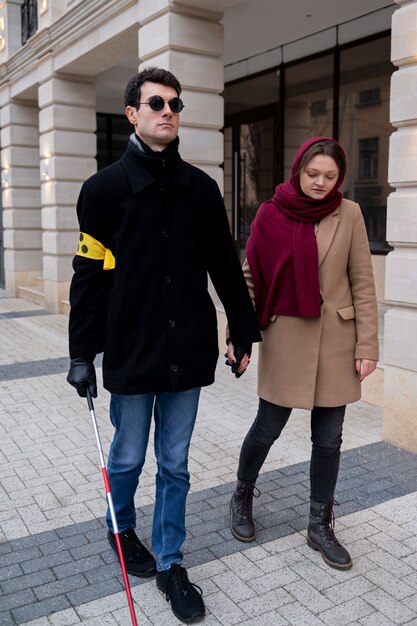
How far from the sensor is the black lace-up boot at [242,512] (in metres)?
3.60

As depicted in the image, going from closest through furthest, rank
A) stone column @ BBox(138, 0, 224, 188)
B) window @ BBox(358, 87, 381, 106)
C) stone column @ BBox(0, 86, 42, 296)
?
stone column @ BBox(138, 0, 224, 188), window @ BBox(358, 87, 381, 106), stone column @ BBox(0, 86, 42, 296)

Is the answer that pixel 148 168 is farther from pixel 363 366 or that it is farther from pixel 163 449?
pixel 363 366

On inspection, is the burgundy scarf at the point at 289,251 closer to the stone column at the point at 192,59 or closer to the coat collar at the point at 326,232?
the coat collar at the point at 326,232

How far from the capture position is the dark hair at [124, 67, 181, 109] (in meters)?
2.75

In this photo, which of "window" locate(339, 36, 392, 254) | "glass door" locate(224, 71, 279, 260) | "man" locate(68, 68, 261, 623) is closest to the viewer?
"man" locate(68, 68, 261, 623)

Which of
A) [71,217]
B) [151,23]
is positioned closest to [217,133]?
[151,23]

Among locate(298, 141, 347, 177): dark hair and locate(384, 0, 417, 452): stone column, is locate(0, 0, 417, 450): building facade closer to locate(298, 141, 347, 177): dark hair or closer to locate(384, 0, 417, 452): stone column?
locate(384, 0, 417, 452): stone column

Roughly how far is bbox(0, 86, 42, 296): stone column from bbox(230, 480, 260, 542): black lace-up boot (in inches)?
492

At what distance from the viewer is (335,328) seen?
3268mm

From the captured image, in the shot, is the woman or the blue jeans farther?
the woman

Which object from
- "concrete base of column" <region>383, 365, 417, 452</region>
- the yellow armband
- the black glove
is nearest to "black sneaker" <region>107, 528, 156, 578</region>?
the black glove

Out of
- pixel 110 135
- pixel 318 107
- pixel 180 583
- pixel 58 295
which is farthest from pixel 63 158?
pixel 180 583

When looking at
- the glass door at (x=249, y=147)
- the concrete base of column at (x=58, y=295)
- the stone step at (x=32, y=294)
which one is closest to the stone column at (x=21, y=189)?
the stone step at (x=32, y=294)

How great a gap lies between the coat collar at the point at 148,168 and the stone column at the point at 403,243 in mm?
2442
